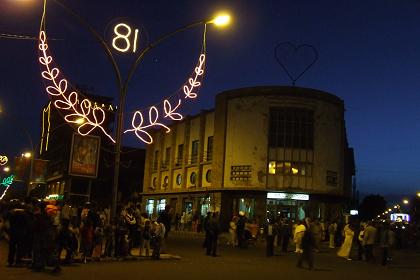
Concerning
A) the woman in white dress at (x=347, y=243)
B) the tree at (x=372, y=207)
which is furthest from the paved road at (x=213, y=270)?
the tree at (x=372, y=207)

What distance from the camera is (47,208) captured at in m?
15.6

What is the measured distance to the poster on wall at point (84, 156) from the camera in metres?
18.7

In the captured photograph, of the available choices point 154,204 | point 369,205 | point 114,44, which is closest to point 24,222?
point 114,44

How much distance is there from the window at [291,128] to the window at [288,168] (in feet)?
4.76

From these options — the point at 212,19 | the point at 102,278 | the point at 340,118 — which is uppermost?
the point at 340,118

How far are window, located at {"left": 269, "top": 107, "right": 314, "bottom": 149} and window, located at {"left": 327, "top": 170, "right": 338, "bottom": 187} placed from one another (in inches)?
117

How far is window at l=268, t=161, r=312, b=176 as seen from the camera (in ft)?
162

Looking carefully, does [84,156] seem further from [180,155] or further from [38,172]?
[180,155]

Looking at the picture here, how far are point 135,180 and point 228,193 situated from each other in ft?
152

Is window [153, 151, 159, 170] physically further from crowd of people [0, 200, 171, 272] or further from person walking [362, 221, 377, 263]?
person walking [362, 221, 377, 263]

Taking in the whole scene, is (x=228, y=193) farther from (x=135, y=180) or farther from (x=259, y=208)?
(x=135, y=180)

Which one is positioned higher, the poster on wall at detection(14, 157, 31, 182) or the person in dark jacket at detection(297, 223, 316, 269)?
the poster on wall at detection(14, 157, 31, 182)

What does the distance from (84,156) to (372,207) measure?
12137cm

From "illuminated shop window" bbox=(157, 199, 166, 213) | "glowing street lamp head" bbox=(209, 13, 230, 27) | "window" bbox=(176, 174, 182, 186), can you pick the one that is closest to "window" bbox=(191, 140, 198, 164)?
"window" bbox=(176, 174, 182, 186)
